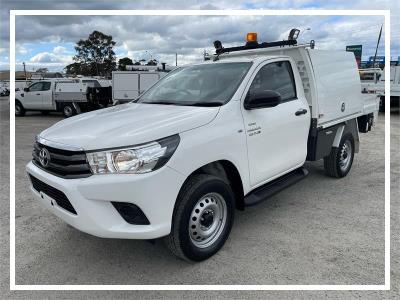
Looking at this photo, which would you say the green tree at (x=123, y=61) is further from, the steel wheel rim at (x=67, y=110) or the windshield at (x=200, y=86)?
the windshield at (x=200, y=86)

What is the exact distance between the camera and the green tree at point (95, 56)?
3359cm

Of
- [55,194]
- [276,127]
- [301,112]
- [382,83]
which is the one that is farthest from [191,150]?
[382,83]

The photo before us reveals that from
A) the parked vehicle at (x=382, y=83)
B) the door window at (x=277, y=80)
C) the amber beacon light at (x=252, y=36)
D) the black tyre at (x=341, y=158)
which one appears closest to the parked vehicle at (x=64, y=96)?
the parked vehicle at (x=382, y=83)

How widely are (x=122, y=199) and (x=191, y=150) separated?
700mm

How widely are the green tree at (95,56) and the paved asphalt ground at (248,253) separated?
1187 inches

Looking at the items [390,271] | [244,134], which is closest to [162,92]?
[244,134]

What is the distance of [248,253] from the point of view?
3574mm

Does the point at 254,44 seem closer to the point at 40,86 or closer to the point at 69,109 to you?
the point at 69,109

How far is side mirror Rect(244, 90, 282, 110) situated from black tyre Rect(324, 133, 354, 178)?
2603 mm

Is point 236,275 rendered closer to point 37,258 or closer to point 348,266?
point 348,266

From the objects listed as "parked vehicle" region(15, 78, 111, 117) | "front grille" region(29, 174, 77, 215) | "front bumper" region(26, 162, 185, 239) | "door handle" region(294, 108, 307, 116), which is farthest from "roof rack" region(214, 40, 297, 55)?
"parked vehicle" region(15, 78, 111, 117)

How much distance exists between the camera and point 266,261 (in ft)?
11.2

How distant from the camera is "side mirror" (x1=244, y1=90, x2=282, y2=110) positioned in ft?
12.1

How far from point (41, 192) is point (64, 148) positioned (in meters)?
0.66
